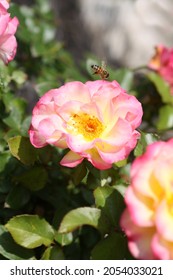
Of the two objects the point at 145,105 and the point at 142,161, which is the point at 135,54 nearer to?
the point at 145,105

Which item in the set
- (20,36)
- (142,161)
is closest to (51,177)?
(142,161)

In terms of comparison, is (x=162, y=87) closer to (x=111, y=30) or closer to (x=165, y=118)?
(x=165, y=118)

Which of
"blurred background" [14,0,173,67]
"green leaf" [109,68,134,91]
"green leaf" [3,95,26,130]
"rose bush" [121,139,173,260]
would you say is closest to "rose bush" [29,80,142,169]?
"rose bush" [121,139,173,260]

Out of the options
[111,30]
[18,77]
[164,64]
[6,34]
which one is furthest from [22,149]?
[111,30]

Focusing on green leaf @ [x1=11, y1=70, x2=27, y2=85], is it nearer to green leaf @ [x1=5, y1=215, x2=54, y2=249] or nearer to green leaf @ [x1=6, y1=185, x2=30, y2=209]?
green leaf @ [x1=6, y1=185, x2=30, y2=209]
